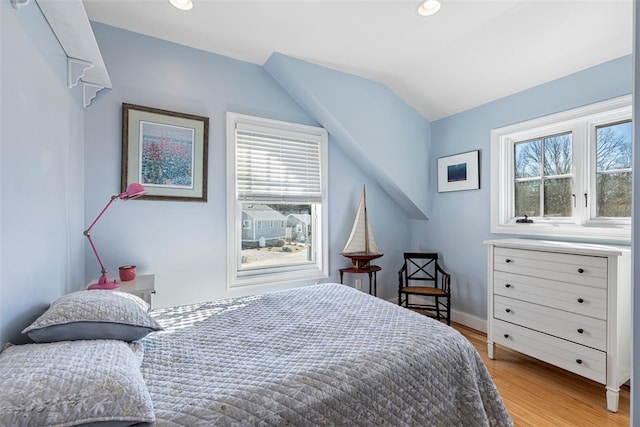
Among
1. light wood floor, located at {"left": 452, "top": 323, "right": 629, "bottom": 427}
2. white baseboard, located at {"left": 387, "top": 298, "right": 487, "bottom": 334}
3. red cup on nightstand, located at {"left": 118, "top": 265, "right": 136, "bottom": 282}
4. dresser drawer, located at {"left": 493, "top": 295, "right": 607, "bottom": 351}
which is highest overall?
red cup on nightstand, located at {"left": 118, "top": 265, "right": 136, "bottom": 282}

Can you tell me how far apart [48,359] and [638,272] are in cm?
152

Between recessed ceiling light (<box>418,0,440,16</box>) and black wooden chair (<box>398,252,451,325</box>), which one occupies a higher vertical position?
recessed ceiling light (<box>418,0,440,16</box>)

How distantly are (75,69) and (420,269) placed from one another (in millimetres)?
3522

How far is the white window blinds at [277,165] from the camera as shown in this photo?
9.12 ft

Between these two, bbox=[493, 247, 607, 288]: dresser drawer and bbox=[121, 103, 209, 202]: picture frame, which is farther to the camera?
bbox=[121, 103, 209, 202]: picture frame

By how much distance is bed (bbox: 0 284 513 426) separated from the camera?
0.91 m

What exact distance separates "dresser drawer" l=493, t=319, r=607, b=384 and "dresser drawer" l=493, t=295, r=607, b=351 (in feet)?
0.13

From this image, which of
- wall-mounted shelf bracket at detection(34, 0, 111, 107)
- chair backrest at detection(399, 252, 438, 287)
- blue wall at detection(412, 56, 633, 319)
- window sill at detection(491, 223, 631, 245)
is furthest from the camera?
chair backrest at detection(399, 252, 438, 287)

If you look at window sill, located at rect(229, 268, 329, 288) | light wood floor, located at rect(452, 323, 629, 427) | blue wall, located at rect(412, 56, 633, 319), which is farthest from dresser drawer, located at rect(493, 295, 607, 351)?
window sill, located at rect(229, 268, 329, 288)

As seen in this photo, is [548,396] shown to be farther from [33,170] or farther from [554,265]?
[33,170]

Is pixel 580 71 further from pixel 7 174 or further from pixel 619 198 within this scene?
pixel 7 174

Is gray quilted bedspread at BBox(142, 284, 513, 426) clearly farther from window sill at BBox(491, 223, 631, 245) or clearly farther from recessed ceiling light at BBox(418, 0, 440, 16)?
recessed ceiling light at BBox(418, 0, 440, 16)

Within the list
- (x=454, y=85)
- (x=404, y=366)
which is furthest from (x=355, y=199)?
(x=404, y=366)

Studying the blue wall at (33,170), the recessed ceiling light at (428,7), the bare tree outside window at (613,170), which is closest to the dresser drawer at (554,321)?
the bare tree outside window at (613,170)
